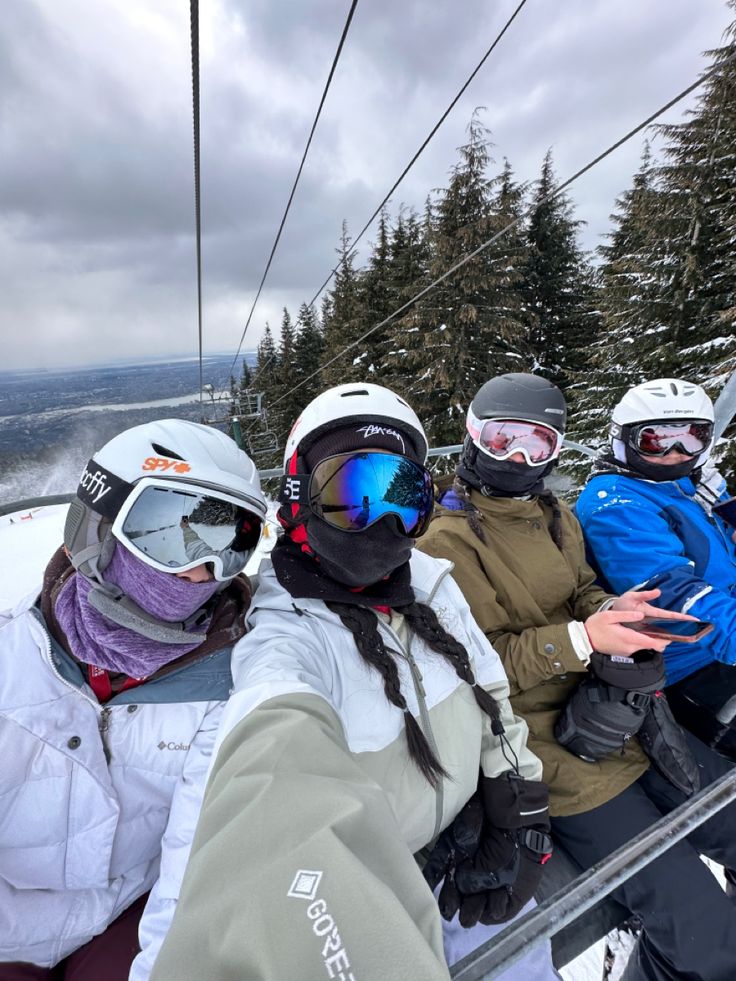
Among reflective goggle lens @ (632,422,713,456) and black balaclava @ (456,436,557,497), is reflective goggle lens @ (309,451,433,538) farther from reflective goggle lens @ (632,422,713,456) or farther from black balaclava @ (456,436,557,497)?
reflective goggle lens @ (632,422,713,456)

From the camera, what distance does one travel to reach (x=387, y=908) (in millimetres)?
667

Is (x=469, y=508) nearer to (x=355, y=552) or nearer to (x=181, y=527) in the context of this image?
(x=355, y=552)

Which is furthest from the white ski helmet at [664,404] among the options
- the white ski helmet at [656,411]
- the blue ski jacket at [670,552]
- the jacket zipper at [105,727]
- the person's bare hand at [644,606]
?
the jacket zipper at [105,727]

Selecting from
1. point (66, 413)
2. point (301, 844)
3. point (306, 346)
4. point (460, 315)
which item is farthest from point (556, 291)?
point (66, 413)

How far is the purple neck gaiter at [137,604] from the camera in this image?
139 cm

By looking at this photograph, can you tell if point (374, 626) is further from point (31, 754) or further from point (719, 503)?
point (719, 503)

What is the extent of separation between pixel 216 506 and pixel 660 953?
8.15ft

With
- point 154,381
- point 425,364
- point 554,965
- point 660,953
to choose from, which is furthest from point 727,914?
point 154,381

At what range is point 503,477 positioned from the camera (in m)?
2.30

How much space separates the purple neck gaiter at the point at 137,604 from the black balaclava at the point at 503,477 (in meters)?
1.39

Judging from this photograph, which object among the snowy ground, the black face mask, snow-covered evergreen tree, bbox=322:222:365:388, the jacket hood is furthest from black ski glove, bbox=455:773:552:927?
snow-covered evergreen tree, bbox=322:222:365:388

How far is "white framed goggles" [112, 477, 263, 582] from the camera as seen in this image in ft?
4.93

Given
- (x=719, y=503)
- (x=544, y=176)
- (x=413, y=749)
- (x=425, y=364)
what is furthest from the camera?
(x=544, y=176)

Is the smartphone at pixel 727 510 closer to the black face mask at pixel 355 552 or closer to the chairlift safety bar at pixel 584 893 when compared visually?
the chairlift safety bar at pixel 584 893
